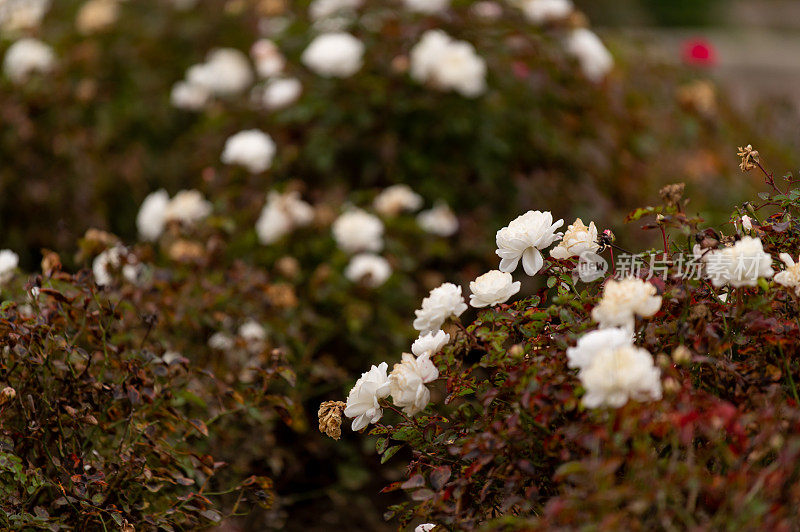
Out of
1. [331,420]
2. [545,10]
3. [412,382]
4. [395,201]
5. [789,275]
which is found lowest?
[395,201]

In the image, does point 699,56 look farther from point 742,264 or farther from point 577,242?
point 742,264

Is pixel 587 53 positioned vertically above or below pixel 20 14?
above

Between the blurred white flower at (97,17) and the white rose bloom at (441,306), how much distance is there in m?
3.77

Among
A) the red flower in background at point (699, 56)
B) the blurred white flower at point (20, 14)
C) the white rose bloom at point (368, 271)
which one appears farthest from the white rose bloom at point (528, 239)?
the red flower in background at point (699, 56)

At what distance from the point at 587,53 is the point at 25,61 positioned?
9.16 feet

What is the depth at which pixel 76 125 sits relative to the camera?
4473 millimetres

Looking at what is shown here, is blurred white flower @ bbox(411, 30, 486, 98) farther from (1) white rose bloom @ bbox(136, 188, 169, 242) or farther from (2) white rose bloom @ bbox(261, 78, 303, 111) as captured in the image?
(1) white rose bloom @ bbox(136, 188, 169, 242)

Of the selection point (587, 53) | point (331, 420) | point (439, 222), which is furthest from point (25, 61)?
point (331, 420)

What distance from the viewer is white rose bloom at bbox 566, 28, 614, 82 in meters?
3.87

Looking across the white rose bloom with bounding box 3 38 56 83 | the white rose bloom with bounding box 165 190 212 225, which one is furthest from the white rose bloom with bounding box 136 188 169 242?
the white rose bloom with bounding box 3 38 56 83

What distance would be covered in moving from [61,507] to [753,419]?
1.37 m

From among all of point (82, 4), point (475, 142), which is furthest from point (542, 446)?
point (82, 4)

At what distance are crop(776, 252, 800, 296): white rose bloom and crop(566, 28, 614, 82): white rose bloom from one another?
8.39 feet

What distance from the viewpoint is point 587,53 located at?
152 inches
